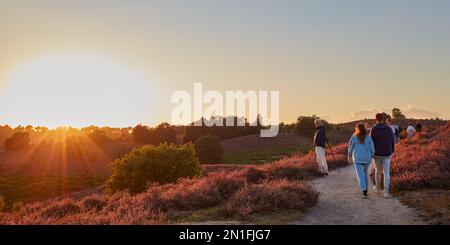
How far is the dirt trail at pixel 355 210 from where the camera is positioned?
10696 millimetres

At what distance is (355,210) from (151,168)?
17137 mm

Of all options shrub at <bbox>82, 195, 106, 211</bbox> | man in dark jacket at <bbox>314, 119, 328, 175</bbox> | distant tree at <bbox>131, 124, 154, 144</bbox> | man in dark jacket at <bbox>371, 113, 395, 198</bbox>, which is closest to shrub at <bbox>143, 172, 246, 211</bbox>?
shrub at <bbox>82, 195, 106, 211</bbox>

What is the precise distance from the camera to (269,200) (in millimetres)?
11984

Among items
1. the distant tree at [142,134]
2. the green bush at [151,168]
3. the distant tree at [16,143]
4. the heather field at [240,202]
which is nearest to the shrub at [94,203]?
the heather field at [240,202]

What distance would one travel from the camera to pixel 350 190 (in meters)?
15.3

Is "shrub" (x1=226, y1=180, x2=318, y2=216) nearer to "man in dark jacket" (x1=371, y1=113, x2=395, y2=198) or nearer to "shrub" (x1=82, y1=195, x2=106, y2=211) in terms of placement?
"man in dark jacket" (x1=371, y1=113, x2=395, y2=198)

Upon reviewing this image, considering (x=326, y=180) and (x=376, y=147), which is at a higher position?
(x=376, y=147)

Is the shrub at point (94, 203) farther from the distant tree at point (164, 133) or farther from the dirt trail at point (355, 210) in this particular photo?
the distant tree at point (164, 133)

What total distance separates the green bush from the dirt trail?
13.8 meters

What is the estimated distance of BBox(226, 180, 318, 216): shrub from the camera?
11.5 meters
